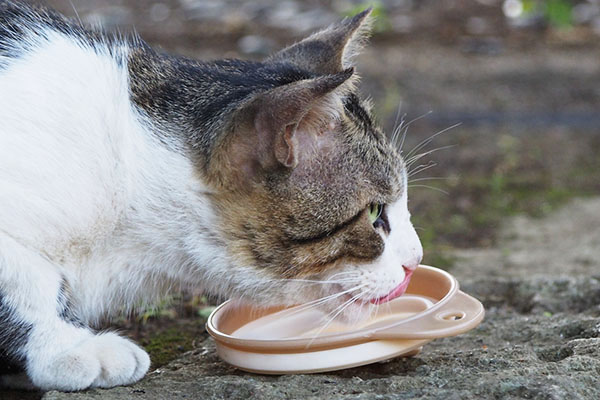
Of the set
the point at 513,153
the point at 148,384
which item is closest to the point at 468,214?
the point at 513,153

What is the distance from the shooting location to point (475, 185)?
17.5ft

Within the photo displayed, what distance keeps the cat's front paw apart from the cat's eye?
795 millimetres

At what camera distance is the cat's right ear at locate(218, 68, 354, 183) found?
228 centimetres

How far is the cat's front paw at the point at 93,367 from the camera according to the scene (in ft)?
7.61

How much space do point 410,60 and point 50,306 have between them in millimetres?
5706

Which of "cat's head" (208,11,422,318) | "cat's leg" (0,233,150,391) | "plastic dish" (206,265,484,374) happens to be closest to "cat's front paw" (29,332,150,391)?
"cat's leg" (0,233,150,391)

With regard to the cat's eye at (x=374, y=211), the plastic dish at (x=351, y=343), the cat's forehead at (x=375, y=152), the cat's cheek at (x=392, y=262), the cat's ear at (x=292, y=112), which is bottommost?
the plastic dish at (x=351, y=343)

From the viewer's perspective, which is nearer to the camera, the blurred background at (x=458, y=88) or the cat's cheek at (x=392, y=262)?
the cat's cheek at (x=392, y=262)

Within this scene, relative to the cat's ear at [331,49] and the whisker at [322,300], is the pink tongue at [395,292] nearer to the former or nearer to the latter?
the whisker at [322,300]

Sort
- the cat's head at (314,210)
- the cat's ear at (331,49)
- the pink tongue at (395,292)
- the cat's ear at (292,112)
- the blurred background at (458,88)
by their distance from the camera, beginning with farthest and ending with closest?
the blurred background at (458,88)
the cat's ear at (331,49)
the pink tongue at (395,292)
the cat's head at (314,210)
the cat's ear at (292,112)

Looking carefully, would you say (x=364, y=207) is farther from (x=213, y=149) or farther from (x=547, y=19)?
(x=547, y=19)

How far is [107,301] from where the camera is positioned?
2678 mm

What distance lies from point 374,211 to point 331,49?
0.65m

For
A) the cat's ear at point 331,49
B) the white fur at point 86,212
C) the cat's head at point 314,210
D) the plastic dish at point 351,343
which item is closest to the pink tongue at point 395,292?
the cat's head at point 314,210
